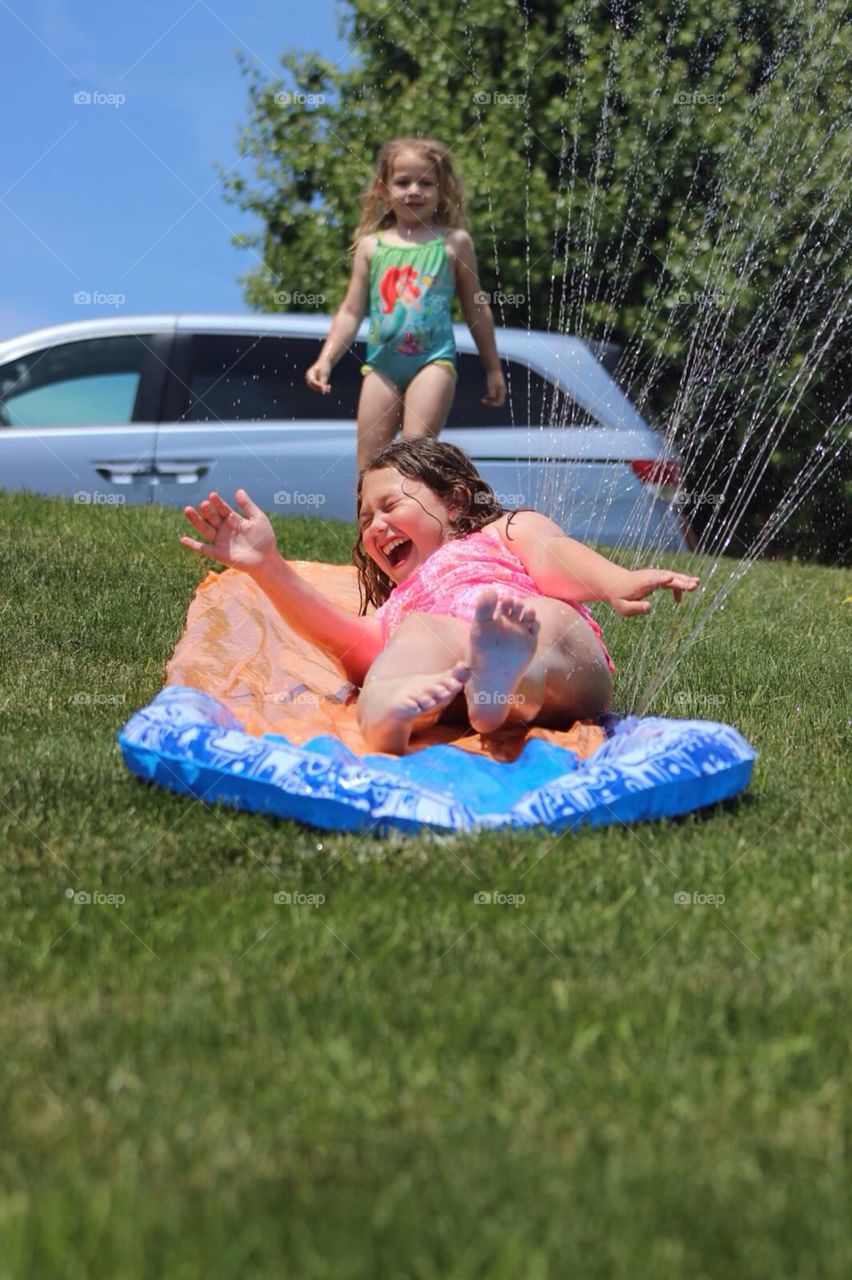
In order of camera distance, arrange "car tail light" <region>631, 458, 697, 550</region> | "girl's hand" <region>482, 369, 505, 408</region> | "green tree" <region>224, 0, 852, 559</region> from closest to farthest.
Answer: "girl's hand" <region>482, 369, 505, 408</region> → "car tail light" <region>631, 458, 697, 550</region> → "green tree" <region>224, 0, 852, 559</region>

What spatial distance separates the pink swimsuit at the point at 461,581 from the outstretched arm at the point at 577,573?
0.04 metres

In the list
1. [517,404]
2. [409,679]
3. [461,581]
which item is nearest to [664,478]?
[517,404]

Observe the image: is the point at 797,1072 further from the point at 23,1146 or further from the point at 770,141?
the point at 770,141

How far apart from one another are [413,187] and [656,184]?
5193mm

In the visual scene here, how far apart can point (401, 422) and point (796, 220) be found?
4.30 metres

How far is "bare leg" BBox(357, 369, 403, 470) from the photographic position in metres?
5.64

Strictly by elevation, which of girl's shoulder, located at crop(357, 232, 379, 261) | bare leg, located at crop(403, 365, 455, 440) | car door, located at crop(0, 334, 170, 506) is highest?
girl's shoulder, located at crop(357, 232, 379, 261)

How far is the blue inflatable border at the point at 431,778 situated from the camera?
2.80 metres

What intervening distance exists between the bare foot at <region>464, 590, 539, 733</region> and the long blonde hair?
10.2 feet

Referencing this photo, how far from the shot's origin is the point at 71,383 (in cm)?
798

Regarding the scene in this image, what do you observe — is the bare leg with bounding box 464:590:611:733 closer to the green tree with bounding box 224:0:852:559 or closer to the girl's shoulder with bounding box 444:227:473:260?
the girl's shoulder with bounding box 444:227:473:260

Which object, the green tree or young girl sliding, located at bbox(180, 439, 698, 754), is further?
the green tree

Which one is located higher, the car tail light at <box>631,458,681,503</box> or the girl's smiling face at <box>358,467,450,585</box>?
the girl's smiling face at <box>358,467,450,585</box>

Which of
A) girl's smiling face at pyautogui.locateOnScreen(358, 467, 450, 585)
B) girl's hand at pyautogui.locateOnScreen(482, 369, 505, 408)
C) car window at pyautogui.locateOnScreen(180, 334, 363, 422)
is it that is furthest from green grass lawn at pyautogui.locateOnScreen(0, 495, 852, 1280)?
car window at pyautogui.locateOnScreen(180, 334, 363, 422)
